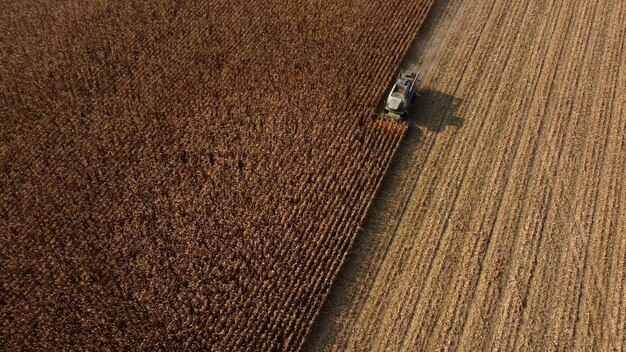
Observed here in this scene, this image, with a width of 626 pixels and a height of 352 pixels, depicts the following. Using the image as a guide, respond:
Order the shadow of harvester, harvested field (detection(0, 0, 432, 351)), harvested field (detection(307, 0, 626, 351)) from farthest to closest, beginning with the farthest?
1. the shadow of harvester
2. harvested field (detection(0, 0, 432, 351))
3. harvested field (detection(307, 0, 626, 351))

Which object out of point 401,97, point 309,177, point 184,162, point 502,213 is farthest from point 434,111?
point 184,162

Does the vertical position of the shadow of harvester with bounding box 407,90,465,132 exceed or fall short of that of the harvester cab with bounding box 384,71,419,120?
it falls short

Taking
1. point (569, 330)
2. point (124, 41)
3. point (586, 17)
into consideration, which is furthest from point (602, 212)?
point (124, 41)

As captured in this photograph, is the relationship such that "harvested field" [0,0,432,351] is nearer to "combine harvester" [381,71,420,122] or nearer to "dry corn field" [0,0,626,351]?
"dry corn field" [0,0,626,351]

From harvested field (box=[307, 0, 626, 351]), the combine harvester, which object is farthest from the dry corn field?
the combine harvester

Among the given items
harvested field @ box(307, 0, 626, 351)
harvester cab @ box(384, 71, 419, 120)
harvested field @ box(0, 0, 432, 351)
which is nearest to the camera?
harvested field @ box(307, 0, 626, 351)
